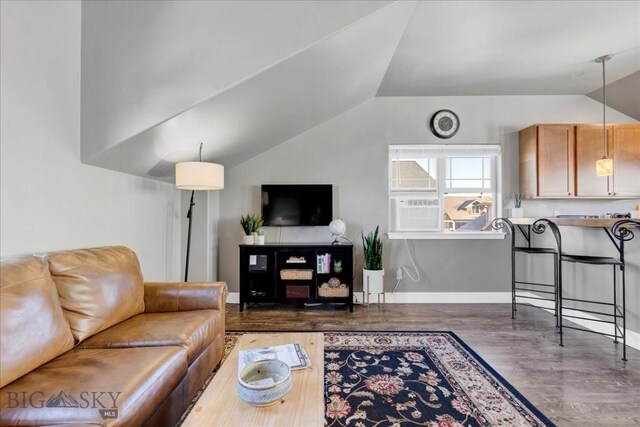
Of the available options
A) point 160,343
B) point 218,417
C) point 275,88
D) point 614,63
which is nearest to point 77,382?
point 160,343

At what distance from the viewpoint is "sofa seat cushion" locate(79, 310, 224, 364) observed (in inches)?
60.4

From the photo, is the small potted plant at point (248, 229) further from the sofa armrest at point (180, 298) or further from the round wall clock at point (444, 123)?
the round wall clock at point (444, 123)

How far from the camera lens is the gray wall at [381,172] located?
3656 mm

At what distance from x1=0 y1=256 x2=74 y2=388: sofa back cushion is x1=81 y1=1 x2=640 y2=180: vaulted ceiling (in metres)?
1.03

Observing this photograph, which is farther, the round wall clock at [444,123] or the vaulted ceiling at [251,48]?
the round wall clock at [444,123]

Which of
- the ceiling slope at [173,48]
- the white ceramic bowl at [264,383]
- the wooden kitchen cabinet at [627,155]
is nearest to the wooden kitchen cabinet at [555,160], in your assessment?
the wooden kitchen cabinet at [627,155]

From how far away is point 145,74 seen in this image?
2.07 meters

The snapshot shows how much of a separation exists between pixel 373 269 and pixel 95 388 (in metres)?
2.73

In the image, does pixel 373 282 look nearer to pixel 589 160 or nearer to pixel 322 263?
pixel 322 263

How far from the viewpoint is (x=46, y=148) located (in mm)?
1819

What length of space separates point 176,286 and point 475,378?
7.09 ft

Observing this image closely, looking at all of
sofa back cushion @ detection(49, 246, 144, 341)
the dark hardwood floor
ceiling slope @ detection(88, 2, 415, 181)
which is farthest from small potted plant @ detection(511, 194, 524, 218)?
sofa back cushion @ detection(49, 246, 144, 341)

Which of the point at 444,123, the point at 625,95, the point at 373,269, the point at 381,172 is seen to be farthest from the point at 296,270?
the point at 625,95

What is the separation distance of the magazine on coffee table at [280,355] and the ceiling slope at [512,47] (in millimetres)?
2415
